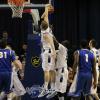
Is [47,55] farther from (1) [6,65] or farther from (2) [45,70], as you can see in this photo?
(1) [6,65]

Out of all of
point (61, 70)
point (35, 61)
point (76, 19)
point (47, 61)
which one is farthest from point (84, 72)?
point (76, 19)

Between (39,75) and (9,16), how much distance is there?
9.73 m

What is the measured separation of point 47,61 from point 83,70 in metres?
1.12

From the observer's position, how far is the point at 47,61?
1458 cm

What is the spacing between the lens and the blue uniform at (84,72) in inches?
579

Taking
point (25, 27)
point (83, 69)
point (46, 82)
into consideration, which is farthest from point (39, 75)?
point (25, 27)

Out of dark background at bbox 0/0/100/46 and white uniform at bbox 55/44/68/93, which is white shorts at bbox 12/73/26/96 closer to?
white uniform at bbox 55/44/68/93

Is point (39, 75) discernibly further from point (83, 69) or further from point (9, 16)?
point (9, 16)

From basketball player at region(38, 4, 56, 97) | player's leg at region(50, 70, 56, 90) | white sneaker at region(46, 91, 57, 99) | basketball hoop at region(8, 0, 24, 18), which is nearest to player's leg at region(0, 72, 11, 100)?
basketball player at region(38, 4, 56, 97)

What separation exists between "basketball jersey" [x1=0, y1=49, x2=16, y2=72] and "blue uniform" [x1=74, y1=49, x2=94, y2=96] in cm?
202

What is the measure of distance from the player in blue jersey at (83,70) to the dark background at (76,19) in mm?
9517

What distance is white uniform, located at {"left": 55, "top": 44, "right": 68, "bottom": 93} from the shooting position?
1493 cm

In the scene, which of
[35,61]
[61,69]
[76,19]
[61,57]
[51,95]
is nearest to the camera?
Answer: [35,61]

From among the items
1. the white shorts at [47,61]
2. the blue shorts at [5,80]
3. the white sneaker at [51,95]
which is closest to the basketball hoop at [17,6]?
the white shorts at [47,61]
